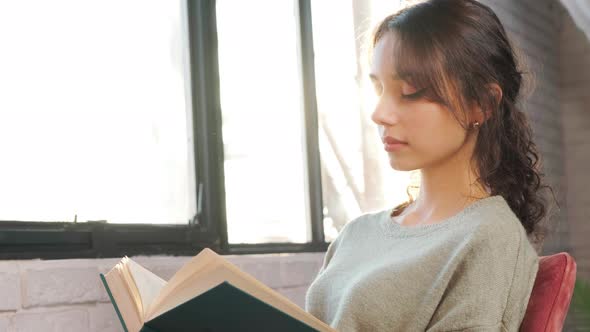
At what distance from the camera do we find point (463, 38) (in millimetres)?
1280

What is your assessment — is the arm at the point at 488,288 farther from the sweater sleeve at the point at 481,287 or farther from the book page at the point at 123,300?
the book page at the point at 123,300

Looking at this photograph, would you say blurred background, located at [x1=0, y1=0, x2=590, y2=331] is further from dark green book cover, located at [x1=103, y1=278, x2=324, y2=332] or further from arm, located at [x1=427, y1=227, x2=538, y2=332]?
dark green book cover, located at [x1=103, y1=278, x2=324, y2=332]

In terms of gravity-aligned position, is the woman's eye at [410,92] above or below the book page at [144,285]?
above

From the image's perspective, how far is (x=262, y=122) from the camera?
7.67 ft

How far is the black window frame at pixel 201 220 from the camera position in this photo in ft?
5.40

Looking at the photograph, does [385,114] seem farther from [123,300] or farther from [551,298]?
[123,300]

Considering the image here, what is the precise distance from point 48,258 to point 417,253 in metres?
0.70

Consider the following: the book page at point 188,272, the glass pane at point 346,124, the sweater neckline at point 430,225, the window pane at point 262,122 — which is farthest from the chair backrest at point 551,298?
the glass pane at point 346,124

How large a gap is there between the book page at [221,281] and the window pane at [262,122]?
3.84ft

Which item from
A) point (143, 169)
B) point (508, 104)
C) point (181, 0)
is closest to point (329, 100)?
point (181, 0)

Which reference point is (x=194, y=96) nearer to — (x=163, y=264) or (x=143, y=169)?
(x=143, y=169)

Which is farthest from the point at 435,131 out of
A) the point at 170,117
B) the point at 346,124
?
the point at 346,124

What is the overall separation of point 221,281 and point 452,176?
1.68 feet

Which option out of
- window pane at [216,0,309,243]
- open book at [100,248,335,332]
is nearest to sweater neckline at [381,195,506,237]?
open book at [100,248,335,332]
